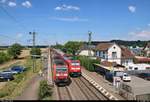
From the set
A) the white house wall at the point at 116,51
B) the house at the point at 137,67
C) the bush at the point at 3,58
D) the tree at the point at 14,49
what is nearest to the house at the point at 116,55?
the white house wall at the point at 116,51

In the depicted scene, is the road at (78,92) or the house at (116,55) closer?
the road at (78,92)

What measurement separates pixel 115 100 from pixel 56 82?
12517 millimetres

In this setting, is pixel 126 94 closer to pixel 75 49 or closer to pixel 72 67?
pixel 72 67

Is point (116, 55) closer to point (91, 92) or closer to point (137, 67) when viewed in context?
point (137, 67)

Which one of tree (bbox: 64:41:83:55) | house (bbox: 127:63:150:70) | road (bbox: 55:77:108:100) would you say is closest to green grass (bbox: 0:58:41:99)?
road (bbox: 55:77:108:100)

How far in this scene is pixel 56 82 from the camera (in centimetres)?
3616

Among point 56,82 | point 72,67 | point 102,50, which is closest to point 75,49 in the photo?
point 102,50

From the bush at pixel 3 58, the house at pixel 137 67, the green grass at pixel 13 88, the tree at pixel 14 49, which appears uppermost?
the tree at pixel 14 49

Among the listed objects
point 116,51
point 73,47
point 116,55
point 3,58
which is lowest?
point 3,58

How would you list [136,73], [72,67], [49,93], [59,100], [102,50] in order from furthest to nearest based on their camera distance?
[102,50], [136,73], [72,67], [49,93], [59,100]

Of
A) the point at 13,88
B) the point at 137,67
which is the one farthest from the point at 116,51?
the point at 13,88

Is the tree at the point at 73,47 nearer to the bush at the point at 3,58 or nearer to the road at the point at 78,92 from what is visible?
the bush at the point at 3,58

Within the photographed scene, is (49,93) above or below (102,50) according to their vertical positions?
below

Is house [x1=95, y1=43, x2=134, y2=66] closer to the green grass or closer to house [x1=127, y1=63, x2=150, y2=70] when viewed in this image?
house [x1=127, y1=63, x2=150, y2=70]
